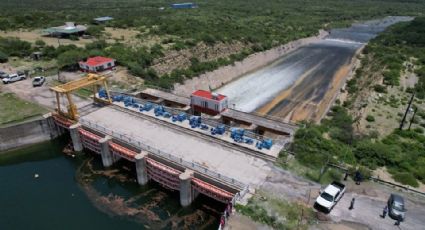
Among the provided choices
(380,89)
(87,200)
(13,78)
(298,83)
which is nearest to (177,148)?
(87,200)

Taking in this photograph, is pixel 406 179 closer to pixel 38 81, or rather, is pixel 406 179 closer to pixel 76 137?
pixel 76 137

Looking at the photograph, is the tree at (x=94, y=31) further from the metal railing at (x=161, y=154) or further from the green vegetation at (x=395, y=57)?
the green vegetation at (x=395, y=57)

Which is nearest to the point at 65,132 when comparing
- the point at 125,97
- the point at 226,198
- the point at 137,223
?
the point at 125,97

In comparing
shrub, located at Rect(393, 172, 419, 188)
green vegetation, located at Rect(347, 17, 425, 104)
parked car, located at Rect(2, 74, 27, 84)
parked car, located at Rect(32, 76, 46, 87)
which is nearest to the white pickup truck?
shrub, located at Rect(393, 172, 419, 188)

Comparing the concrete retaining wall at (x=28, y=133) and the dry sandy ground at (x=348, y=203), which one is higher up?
the dry sandy ground at (x=348, y=203)

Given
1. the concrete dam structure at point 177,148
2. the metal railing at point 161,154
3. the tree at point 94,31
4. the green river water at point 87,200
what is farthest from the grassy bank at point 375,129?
the tree at point 94,31
